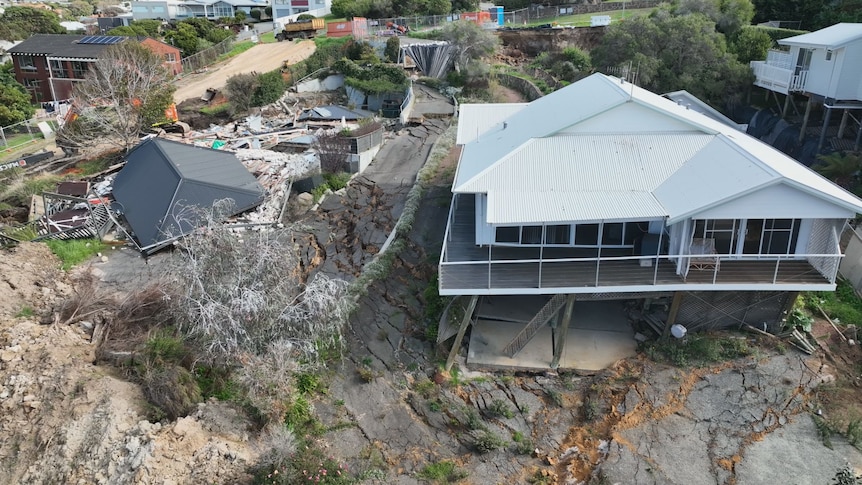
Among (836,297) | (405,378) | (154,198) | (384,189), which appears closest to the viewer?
(405,378)

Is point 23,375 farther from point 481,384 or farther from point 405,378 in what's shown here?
point 481,384

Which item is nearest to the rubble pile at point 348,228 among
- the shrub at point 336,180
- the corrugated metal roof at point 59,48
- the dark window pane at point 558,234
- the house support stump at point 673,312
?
the shrub at point 336,180

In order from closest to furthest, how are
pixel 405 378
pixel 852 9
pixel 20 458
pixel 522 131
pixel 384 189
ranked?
1. pixel 20 458
2. pixel 405 378
3. pixel 522 131
4. pixel 384 189
5. pixel 852 9

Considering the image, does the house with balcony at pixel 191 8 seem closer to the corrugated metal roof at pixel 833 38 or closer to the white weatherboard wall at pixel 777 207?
the corrugated metal roof at pixel 833 38

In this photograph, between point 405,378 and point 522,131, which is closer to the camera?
point 405,378

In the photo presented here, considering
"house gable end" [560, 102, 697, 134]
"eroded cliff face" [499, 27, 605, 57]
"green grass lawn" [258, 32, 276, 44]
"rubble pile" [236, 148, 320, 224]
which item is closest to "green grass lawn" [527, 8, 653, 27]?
"eroded cliff face" [499, 27, 605, 57]

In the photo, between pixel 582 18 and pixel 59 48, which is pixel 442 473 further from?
pixel 582 18

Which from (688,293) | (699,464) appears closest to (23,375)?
(699,464)
